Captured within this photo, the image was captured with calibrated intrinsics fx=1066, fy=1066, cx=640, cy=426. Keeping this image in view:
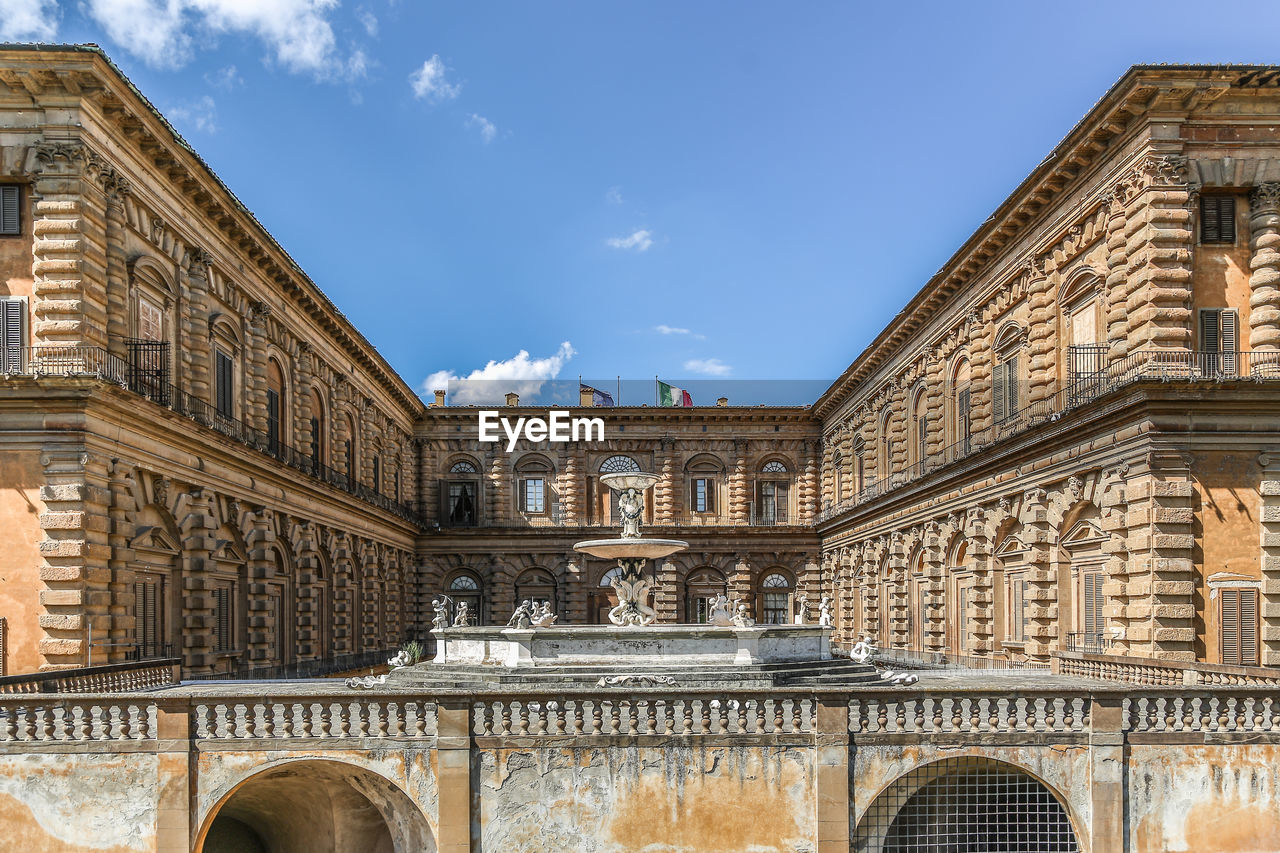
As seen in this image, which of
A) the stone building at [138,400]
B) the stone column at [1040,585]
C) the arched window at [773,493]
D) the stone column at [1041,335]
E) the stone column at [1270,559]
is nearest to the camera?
the stone building at [138,400]

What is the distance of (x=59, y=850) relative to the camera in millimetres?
13578

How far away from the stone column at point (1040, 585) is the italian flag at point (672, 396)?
1165 inches

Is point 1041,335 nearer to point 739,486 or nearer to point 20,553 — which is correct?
point 20,553

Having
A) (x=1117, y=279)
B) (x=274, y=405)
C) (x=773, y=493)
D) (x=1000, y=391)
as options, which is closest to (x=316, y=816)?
(x=274, y=405)

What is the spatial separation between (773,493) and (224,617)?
3163cm

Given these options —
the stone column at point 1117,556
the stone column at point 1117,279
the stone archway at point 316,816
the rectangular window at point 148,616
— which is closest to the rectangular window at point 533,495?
the rectangular window at point 148,616

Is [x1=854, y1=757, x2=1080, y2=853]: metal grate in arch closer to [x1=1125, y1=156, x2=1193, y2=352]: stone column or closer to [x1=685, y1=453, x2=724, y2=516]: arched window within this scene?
[x1=1125, y1=156, x2=1193, y2=352]: stone column

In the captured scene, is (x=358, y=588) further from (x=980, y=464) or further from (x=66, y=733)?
(x=66, y=733)

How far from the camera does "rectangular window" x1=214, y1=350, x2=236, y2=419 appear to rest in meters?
26.7

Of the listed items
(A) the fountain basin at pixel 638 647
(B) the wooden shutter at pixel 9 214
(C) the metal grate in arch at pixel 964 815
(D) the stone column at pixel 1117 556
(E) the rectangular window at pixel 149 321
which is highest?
(B) the wooden shutter at pixel 9 214

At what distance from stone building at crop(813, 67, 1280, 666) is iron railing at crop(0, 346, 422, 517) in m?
19.3

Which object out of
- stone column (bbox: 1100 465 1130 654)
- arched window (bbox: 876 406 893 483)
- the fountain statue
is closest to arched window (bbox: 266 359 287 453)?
the fountain statue

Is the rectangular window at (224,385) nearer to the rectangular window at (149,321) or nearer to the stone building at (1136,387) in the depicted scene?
the rectangular window at (149,321)

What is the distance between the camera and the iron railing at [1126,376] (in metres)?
20.5
